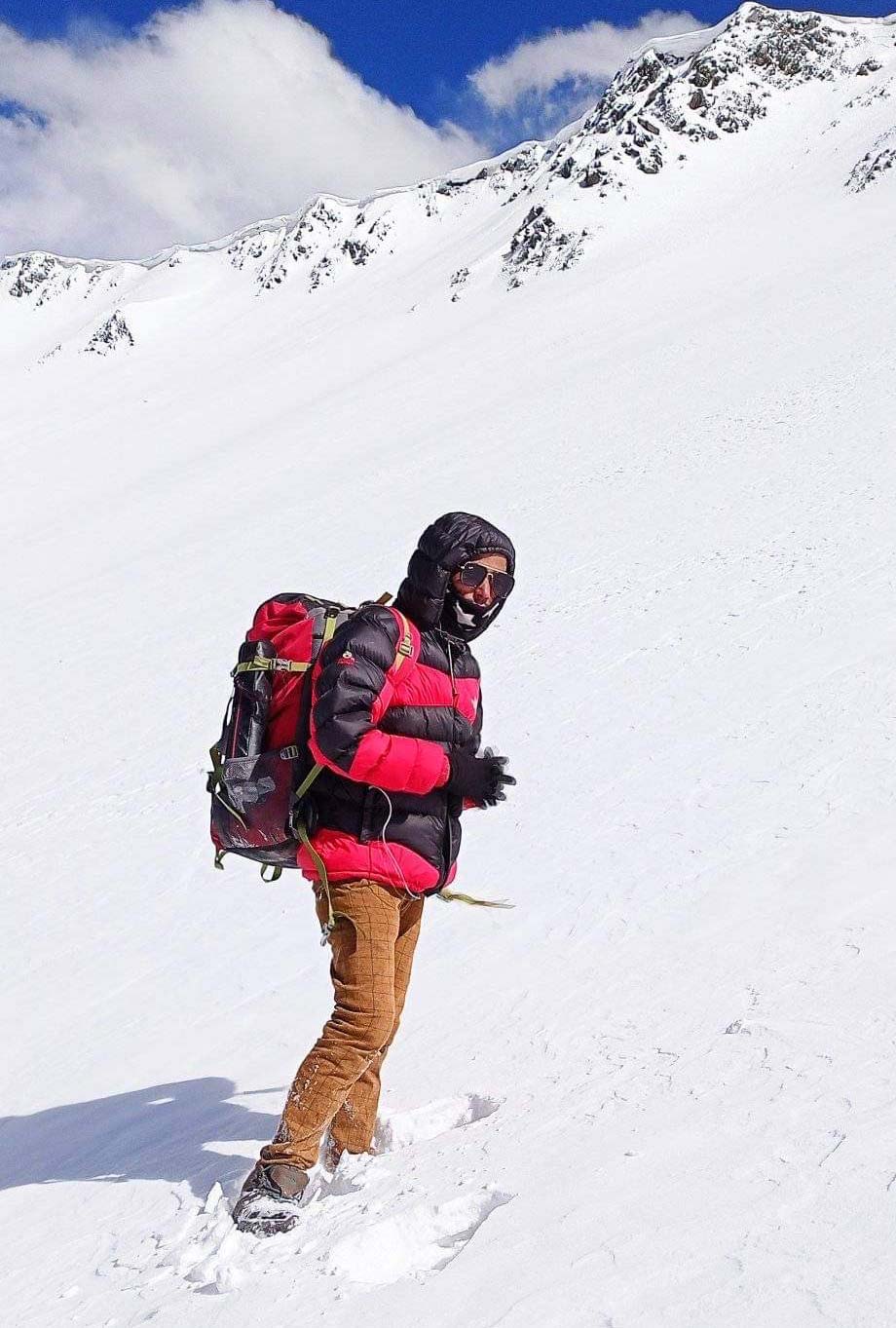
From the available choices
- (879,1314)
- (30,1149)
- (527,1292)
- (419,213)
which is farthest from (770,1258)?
(419,213)

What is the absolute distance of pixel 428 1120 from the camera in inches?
123

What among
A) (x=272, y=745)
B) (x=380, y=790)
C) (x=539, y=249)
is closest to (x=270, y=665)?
(x=272, y=745)

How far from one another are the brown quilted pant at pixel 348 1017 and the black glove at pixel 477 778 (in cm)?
36

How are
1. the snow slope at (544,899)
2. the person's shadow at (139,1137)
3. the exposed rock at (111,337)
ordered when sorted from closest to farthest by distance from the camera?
1. the snow slope at (544,899)
2. the person's shadow at (139,1137)
3. the exposed rock at (111,337)

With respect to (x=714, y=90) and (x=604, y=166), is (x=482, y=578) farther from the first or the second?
(x=714, y=90)

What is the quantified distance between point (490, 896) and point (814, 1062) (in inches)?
101

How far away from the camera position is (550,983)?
393 cm

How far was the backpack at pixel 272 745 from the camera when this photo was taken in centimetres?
278

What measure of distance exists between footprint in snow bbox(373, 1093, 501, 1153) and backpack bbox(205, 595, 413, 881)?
91 cm

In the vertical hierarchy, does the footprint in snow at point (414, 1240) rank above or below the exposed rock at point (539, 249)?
below

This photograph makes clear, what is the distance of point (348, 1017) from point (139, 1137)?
1.33 metres

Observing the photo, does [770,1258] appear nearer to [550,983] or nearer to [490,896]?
[550,983]

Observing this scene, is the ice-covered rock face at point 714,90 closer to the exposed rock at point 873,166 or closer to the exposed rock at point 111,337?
the exposed rock at point 873,166

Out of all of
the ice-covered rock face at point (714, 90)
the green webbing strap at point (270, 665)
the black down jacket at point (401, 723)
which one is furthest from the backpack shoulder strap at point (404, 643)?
the ice-covered rock face at point (714, 90)
